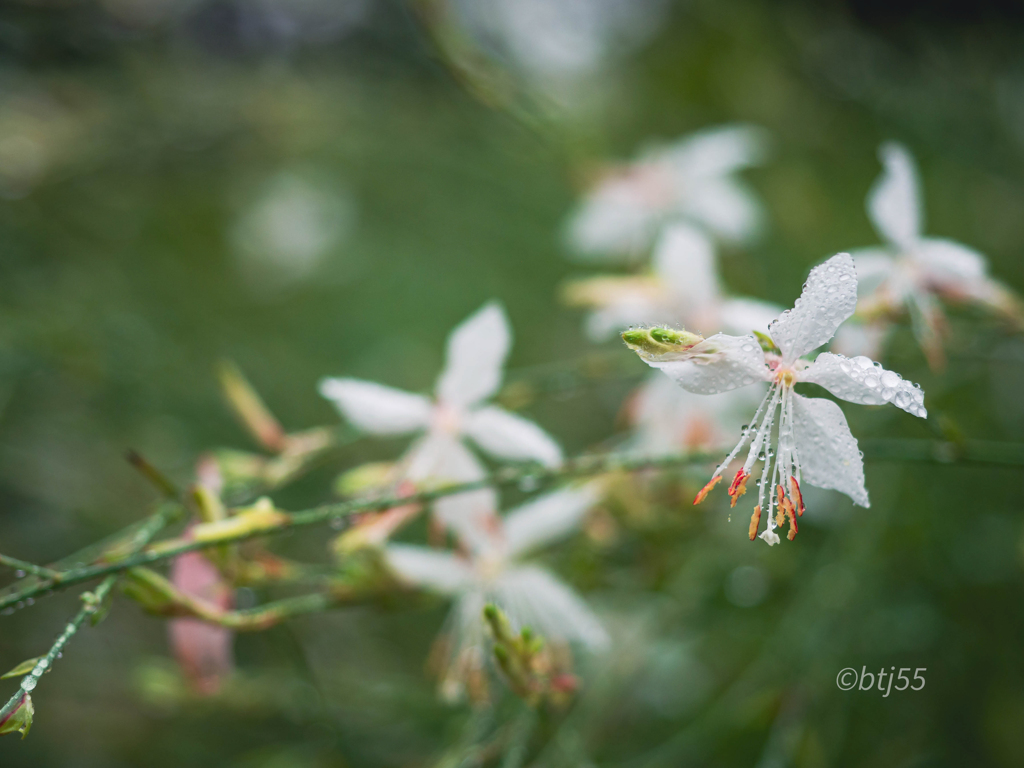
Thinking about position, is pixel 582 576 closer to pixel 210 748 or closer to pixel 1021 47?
pixel 210 748

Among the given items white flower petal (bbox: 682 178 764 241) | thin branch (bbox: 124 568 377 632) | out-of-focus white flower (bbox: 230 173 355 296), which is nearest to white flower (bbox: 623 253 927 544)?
thin branch (bbox: 124 568 377 632)

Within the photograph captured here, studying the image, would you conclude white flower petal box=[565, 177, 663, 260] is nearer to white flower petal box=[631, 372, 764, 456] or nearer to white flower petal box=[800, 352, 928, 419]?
white flower petal box=[631, 372, 764, 456]

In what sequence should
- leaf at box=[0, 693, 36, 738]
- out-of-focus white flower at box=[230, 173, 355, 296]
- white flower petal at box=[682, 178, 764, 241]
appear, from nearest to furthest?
leaf at box=[0, 693, 36, 738] → white flower petal at box=[682, 178, 764, 241] → out-of-focus white flower at box=[230, 173, 355, 296]

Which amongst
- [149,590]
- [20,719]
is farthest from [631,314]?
[20,719]

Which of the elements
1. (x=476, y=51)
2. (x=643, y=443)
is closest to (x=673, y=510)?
(x=643, y=443)

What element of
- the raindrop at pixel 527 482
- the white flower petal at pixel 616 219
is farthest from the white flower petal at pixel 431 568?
the white flower petal at pixel 616 219

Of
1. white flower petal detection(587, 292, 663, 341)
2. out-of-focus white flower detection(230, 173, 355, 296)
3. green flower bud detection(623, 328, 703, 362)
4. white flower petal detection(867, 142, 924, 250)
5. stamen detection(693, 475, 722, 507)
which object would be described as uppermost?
out-of-focus white flower detection(230, 173, 355, 296)
